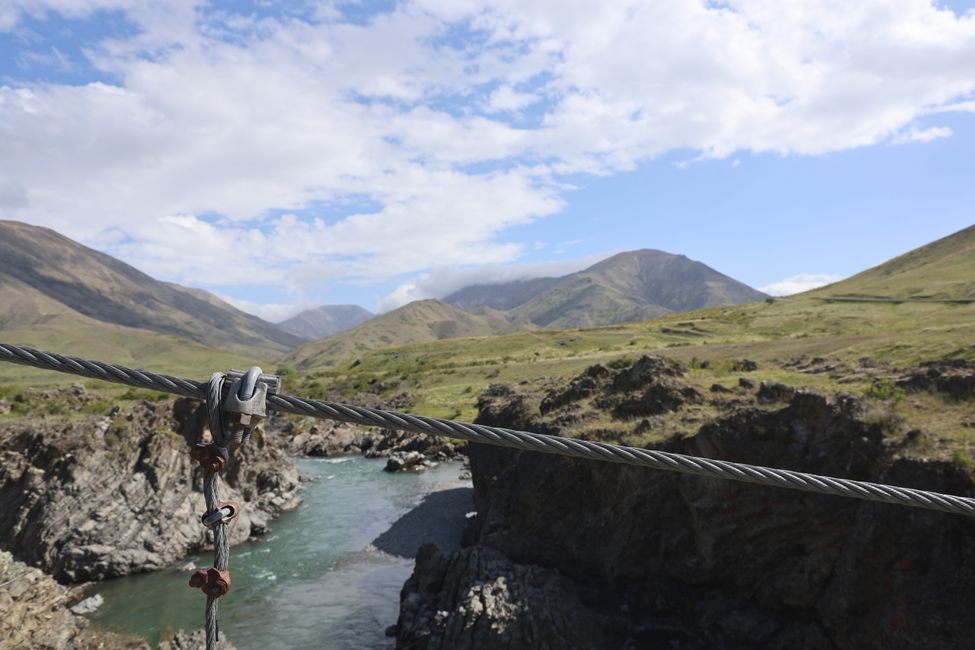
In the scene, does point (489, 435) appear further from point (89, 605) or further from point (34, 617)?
point (89, 605)

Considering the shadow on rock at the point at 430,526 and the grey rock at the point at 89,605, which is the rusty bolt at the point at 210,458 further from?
the shadow on rock at the point at 430,526

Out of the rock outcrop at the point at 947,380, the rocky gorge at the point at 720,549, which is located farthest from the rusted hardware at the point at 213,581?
the rock outcrop at the point at 947,380

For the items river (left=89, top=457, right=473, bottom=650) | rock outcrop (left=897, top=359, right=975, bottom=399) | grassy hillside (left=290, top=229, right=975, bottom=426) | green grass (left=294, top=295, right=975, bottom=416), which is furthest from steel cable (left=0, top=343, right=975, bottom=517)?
green grass (left=294, top=295, right=975, bottom=416)

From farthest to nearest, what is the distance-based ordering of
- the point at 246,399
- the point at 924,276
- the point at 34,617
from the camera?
the point at 924,276 < the point at 34,617 < the point at 246,399

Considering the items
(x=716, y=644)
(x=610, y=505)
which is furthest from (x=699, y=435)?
(x=716, y=644)

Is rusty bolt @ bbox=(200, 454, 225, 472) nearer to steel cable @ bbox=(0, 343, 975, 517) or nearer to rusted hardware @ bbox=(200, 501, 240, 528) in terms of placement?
rusted hardware @ bbox=(200, 501, 240, 528)

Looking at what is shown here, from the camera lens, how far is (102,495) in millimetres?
32125

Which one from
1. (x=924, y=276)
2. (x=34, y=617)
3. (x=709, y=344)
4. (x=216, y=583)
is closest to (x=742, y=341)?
(x=709, y=344)

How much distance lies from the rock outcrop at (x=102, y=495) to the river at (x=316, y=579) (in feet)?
4.65

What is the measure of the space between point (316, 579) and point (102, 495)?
12984 millimetres

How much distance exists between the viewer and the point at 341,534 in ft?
127

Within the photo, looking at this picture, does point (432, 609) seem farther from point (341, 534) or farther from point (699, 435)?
point (341, 534)

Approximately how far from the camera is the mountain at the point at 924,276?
112000mm

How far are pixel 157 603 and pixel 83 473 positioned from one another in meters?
9.85
